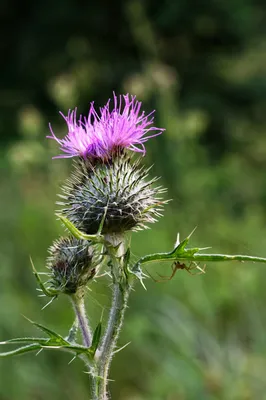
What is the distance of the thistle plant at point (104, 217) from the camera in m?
1.64

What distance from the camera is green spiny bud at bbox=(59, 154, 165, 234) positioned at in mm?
1916

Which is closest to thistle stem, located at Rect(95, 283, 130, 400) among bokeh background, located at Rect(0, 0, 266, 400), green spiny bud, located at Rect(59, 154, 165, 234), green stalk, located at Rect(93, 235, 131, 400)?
green stalk, located at Rect(93, 235, 131, 400)

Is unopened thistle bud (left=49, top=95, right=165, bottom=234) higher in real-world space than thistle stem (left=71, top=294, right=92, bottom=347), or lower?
higher

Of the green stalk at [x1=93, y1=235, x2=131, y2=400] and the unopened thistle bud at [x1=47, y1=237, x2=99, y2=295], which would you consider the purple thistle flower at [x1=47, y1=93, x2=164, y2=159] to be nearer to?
the unopened thistle bud at [x1=47, y1=237, x2=99, y2=295]

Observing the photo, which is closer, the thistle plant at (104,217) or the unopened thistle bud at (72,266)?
the thistle plant at (104,217)

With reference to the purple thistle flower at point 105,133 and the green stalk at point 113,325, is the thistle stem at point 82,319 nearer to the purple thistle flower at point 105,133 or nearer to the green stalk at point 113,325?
the green stalk at point 113,325

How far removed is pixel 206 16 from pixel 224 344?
14.0 metres

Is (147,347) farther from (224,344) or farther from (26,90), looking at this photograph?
(26,90)

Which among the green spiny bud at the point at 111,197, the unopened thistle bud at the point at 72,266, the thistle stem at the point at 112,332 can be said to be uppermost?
the green spiny bud at the point at 111,197

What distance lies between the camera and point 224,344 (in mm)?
4543

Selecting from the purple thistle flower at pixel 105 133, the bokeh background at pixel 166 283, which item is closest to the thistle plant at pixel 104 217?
the purple thistle flower at pixel 105 133

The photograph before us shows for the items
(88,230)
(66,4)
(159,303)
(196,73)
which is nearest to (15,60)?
(66,4)

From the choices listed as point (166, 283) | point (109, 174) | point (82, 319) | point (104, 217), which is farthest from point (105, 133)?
point (166, 283)

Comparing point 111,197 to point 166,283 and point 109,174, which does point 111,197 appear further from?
point 166,283
